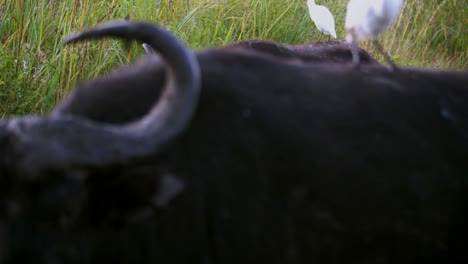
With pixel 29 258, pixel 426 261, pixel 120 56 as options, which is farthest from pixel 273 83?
pixel 120 56

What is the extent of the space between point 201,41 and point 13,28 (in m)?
1.97

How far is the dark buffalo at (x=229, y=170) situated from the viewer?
289 cm

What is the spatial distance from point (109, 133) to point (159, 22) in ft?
19.2

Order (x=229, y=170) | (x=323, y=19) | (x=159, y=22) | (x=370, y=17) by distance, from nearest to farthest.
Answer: (x=229, y=170) < (x=370, y=17) < (x=159, y=22) < (x=323, y=19)

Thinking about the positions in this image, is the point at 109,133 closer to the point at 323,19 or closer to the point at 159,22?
the point at 159,22

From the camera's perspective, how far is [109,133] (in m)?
2.86

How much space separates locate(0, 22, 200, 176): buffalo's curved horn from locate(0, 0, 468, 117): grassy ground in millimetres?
4098

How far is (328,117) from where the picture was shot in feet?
10.5

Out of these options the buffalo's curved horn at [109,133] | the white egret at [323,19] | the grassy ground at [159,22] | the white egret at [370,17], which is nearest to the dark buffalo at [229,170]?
the buffalo's curved horn at [109,133]

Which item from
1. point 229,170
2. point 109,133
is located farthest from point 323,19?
point 109,133

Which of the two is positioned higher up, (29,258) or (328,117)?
(328,117)

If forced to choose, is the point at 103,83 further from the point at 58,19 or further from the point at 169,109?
the point at 58,19

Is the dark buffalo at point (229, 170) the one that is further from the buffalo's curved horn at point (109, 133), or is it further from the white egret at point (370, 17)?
the white egret at point (370, 17)

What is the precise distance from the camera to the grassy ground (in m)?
7.27
